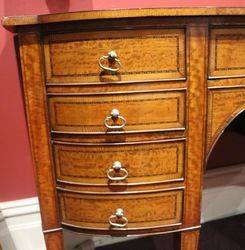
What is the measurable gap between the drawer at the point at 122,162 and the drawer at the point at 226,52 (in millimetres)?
204

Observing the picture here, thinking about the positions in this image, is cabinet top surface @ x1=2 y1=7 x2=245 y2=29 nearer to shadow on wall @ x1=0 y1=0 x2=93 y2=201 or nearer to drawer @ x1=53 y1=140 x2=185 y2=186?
drawer @ x1=53 y1=140 x2=185 y2=186

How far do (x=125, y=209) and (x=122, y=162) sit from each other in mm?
136

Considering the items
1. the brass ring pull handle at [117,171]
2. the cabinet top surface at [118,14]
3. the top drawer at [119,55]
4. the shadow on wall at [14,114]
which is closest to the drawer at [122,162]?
the brass ring pull handle at [117,171]

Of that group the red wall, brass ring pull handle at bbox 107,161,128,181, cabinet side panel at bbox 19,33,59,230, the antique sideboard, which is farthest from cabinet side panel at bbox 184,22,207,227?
the red wall

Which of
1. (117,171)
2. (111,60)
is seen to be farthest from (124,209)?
(111,60)

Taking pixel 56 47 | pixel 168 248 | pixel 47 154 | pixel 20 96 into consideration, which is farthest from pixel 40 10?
pixel 168 248

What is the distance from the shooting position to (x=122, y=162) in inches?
31.2

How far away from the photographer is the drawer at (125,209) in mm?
822

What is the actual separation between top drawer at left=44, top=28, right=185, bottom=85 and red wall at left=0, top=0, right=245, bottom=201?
0.46 m

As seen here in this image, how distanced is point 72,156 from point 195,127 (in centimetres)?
33

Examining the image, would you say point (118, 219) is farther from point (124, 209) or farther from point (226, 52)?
point (226, 52)

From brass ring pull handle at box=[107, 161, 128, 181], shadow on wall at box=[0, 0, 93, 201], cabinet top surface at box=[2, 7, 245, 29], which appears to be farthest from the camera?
shadow on wall at box=[0, 0, 93, 201]

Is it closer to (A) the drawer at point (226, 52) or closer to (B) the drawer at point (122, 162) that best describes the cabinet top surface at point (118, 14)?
(A) the drawer at point (226, 52)

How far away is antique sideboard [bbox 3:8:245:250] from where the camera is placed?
2.35 feet
